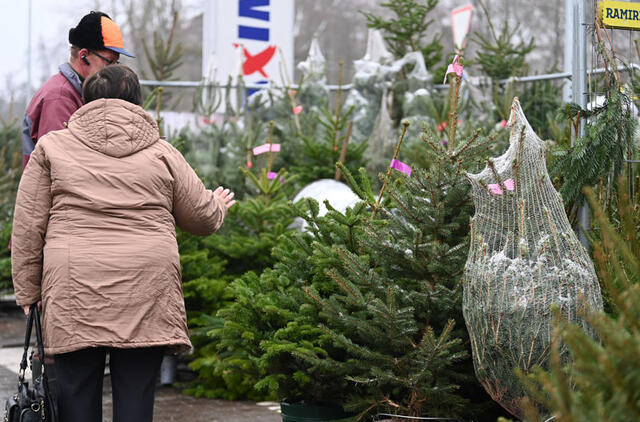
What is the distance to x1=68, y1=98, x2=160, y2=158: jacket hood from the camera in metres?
3.34

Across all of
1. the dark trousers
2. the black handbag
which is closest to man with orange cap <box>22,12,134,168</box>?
the black handbag

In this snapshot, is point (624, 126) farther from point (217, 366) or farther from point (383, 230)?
point (217, 366)

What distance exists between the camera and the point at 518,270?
344 cm

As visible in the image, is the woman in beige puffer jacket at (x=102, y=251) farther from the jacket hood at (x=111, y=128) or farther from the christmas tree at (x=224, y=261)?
the christmas tree at (x=224, y=261)

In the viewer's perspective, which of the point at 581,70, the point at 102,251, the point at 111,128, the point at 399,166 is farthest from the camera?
the point at 399,166

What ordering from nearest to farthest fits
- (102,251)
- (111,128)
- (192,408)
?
(102,251) → (111,128) → (192,408)

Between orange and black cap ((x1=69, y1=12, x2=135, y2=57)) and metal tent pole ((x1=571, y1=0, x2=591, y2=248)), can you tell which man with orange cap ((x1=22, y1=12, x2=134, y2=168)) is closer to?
orange and black cap ((x1=69, y1=12, x2=135, y2=57))

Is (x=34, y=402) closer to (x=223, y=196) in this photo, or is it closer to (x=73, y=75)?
(x=223, y=196)

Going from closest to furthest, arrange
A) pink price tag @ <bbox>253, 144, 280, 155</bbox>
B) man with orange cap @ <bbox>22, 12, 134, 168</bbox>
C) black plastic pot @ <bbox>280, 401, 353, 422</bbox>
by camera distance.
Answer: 1. man with orange cap @ <bbox>22, 12, 134, 168</bbox>
2. black plastic pot @ <bbox>280, 401, 353, 422</bbox>
3. pink price tag @ <bbox>253, 144, 280, 155</bbox>

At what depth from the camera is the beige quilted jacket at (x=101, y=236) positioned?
3225mm

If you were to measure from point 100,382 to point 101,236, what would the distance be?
2.01 ft

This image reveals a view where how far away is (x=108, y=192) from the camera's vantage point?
329cm

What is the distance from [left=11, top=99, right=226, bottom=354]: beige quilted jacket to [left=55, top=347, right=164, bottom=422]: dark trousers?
0.36 ft

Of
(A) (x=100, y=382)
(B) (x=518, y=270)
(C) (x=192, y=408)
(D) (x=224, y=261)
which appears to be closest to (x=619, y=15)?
(B) (x=518, y=270)
